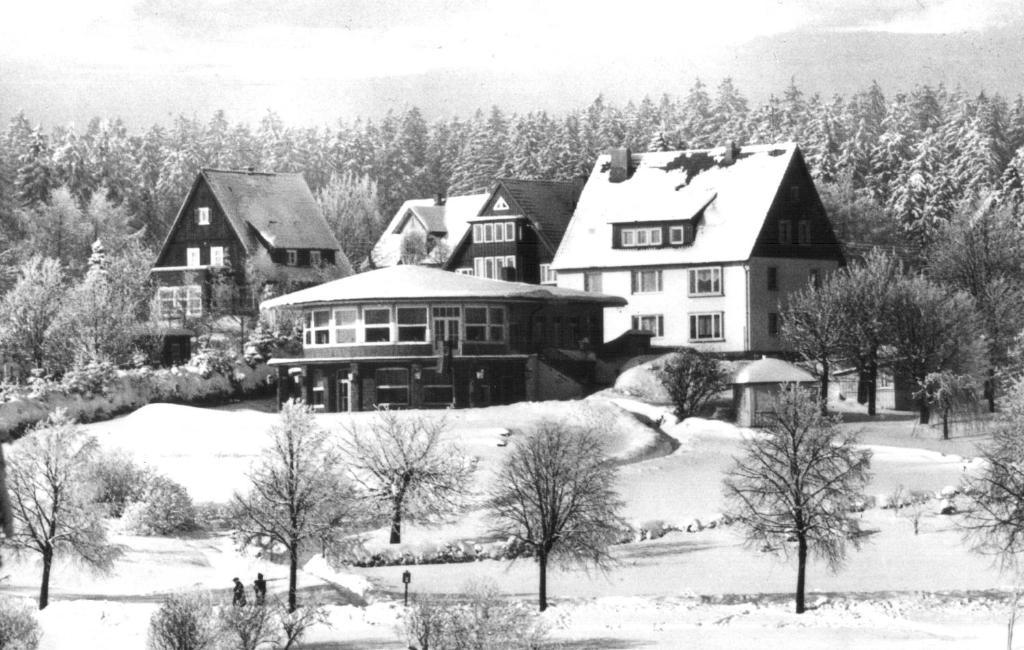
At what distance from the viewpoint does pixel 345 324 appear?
77.4 m

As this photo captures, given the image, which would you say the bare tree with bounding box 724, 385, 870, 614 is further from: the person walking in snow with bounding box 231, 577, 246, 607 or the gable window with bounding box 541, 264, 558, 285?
→ the gable window with bounding box 541, 264, 558, 285

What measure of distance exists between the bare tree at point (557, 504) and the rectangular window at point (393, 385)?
87.3 feet

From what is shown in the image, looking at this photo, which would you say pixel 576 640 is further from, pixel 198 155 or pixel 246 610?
pixel 198 155

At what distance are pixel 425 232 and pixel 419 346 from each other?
147 feet

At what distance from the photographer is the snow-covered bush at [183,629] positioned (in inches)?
1394

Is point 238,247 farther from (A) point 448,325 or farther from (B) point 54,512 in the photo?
(B) point 54,512

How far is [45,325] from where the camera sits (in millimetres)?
83125

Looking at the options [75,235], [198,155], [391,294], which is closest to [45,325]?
[391,294]

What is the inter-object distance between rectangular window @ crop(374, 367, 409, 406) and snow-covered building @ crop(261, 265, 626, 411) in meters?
0.04

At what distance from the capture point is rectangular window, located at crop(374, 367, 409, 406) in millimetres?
76438

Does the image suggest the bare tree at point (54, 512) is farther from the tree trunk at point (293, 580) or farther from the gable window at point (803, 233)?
the gable window at point (803, 233)

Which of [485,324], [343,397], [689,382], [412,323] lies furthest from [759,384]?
[343,397]

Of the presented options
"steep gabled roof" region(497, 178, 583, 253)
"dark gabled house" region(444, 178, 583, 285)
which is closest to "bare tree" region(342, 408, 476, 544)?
"dark gabled house" region(444, 178, 583, 285)

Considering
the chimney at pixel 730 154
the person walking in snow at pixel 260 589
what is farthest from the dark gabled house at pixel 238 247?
the person walking in snow at pixel 260 589
